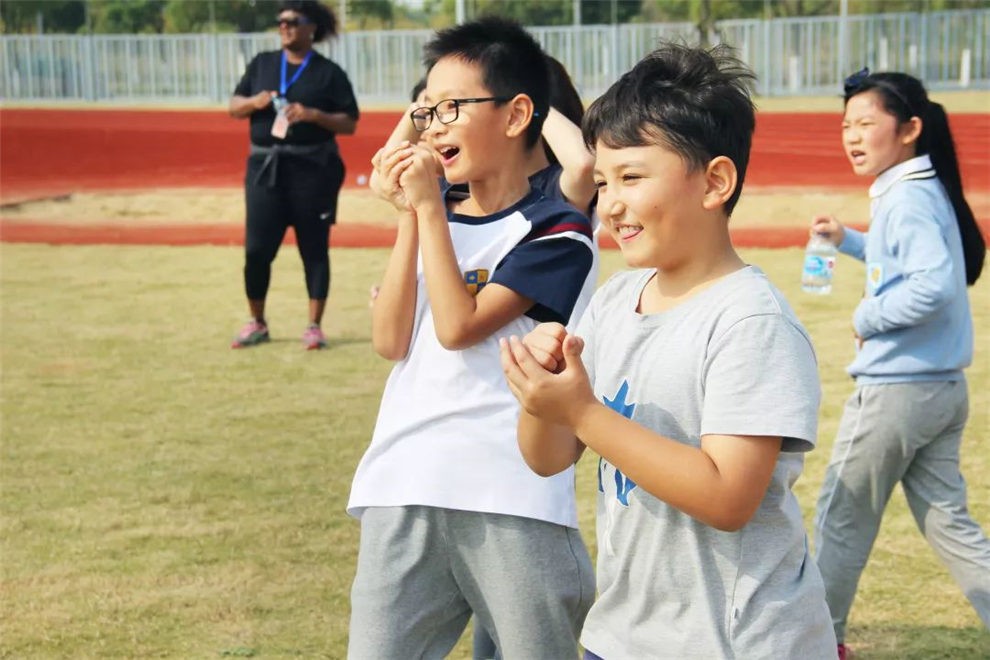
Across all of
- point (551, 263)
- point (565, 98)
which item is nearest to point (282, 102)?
point (565, 98)

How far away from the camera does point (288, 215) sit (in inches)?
316

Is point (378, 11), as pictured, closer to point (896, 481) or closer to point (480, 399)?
point (896, 481)

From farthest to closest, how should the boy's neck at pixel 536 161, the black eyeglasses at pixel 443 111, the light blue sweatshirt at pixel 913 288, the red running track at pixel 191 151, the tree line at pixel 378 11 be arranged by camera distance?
the tree line at pixel 378 11 → the red running track at pixel 191 151 → the light blue sweatshirt at pixel 913 288 → the boy's neck at pixel 536 161 → the black eyeglasses at pixel 443 111

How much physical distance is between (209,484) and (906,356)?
2.81 m

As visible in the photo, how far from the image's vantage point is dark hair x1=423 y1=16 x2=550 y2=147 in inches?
105

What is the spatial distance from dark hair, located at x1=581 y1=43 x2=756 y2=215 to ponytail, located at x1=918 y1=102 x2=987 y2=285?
1836mm

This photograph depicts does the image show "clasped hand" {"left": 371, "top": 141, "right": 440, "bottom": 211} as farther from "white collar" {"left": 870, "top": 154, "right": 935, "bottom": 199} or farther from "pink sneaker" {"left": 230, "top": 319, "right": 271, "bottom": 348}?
"pink sneaker" {"left": 230, "top": 319, "right": 271, "bottom": 348}

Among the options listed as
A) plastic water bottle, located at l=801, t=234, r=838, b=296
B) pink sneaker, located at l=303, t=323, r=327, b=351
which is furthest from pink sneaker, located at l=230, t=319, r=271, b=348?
plastic water bottle, located at l=801, t=234, r=838, b=296

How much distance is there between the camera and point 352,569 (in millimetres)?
4406

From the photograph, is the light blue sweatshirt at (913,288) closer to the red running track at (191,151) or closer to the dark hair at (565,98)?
the dark hair at (565,98)

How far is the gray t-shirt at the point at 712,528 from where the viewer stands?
1.89 meters

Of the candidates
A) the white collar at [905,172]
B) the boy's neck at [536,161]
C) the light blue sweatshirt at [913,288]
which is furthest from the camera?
the white collar at [905,172]

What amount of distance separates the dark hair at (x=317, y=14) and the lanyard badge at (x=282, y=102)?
24 cm

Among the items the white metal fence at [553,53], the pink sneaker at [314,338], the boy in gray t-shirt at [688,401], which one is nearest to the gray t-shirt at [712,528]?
the boy in gray t-shirt at [688,401]
